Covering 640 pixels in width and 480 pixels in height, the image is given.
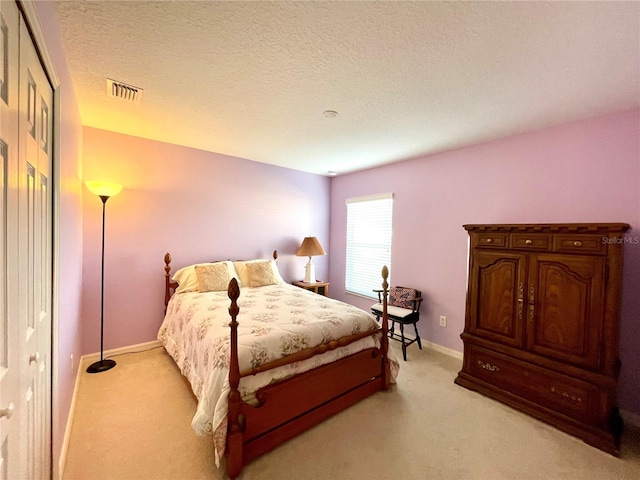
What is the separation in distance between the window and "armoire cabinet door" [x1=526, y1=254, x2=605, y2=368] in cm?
193

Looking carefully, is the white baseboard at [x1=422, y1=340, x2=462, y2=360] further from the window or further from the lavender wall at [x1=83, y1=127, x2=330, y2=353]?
the lavender wall at [x1=83, y1=127, x2=330, y2=353]

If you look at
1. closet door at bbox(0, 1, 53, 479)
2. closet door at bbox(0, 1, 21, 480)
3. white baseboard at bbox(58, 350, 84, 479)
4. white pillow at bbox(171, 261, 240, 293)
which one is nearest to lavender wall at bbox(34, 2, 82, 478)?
white baseboard at bbox(58, 350, 84, 479)

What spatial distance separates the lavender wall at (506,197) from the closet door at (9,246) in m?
3.44

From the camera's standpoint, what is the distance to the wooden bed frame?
1.65m

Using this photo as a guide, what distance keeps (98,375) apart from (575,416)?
4024 mm

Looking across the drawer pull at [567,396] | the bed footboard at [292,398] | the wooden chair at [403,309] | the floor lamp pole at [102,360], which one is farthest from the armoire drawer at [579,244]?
the floor lamp pole at [102,360]

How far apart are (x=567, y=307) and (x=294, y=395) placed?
2117mm

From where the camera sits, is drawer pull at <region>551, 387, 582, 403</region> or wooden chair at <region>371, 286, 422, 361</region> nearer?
drawer pull at <region>551, 387, 582, 403</region>

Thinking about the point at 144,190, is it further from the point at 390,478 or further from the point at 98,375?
the point at 390,478

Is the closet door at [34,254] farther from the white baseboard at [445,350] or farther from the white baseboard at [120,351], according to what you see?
the white baseboard at [445,350]

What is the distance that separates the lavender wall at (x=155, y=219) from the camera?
2959 millimetres

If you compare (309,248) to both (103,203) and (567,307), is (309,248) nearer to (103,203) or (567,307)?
(103,203)

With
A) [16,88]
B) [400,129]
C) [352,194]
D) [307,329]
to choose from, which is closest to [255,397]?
[307,329]

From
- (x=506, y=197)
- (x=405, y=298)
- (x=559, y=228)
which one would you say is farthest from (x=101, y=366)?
(x=506, y=197)
